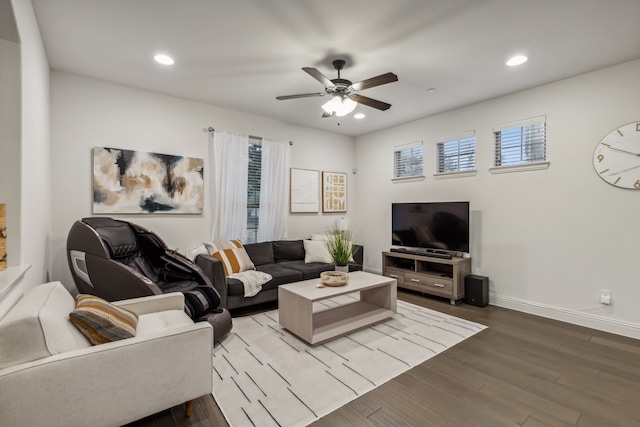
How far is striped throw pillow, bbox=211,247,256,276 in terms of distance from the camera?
3764 millimetres

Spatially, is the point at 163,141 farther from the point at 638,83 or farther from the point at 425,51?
the point at 638,83

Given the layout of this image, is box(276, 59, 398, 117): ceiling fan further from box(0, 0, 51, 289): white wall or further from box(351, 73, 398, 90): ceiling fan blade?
box(0, 0, 51, 289): white wall

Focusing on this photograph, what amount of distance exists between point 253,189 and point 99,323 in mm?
3248

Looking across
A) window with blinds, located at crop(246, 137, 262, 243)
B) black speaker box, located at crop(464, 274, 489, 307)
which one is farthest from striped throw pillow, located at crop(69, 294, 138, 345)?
black speaker box, located at crop(464, 274, 489, 307)

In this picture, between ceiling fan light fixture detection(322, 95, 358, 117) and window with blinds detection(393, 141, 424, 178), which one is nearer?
ceiling fan light fixture detection(322, 95, 358, 117)

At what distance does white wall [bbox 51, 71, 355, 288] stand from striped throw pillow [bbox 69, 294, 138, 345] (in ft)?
7.21

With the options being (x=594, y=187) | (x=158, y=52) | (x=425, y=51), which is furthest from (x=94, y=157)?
(x=594, y=187)

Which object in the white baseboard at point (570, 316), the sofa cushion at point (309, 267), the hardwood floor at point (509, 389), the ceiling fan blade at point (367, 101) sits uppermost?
the ceiling fan blade at point (367, 101)

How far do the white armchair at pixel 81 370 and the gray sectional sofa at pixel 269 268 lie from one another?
4.83 feet

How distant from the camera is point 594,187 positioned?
126 inches

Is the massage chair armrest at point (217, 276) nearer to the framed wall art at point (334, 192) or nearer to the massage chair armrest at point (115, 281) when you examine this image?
the massage chair armrest at point (115, 281)

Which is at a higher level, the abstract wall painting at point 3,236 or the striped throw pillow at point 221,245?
the abstract wall painting at point 3,236

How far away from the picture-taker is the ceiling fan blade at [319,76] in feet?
8.07

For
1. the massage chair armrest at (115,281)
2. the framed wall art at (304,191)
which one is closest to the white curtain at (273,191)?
the framed wall art at (304,191)
